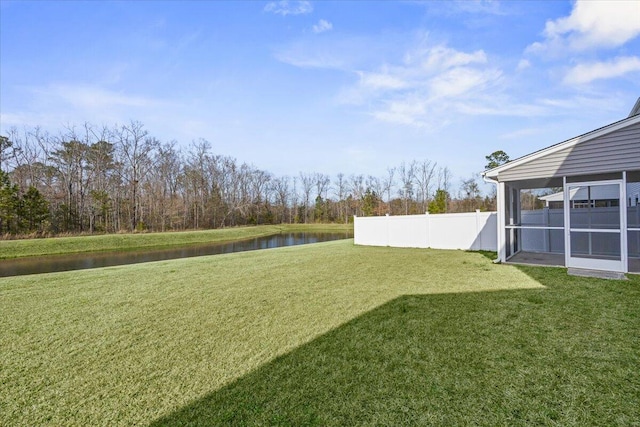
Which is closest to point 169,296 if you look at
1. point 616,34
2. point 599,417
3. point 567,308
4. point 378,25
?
point 599,417

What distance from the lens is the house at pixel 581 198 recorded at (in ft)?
18.8

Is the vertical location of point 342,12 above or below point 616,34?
above

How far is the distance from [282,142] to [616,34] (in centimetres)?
1778

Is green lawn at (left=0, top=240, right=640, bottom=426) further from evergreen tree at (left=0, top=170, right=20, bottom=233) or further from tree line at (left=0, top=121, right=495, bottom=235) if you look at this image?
tree line at (left=0, top=121, right=495, bottom=235)

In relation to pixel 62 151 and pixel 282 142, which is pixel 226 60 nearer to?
pixel 282 142

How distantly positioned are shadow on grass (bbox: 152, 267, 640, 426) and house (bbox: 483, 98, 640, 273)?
288 cm

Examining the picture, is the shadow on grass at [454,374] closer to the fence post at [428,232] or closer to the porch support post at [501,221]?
the porch support post at [501,221]

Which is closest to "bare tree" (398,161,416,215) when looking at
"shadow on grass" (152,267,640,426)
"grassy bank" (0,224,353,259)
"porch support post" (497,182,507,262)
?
"grassy bank" (0,224,353,259)

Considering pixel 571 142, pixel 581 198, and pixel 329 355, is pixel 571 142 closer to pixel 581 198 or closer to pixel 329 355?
pixel 581 198

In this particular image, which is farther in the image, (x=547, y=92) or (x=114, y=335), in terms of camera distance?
(x=547, y=92)

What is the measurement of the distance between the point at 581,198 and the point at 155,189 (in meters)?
34.5

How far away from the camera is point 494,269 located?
267 inches

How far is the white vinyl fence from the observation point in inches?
410

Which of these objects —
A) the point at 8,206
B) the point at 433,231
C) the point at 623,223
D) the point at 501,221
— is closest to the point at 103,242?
the point at 8,206
